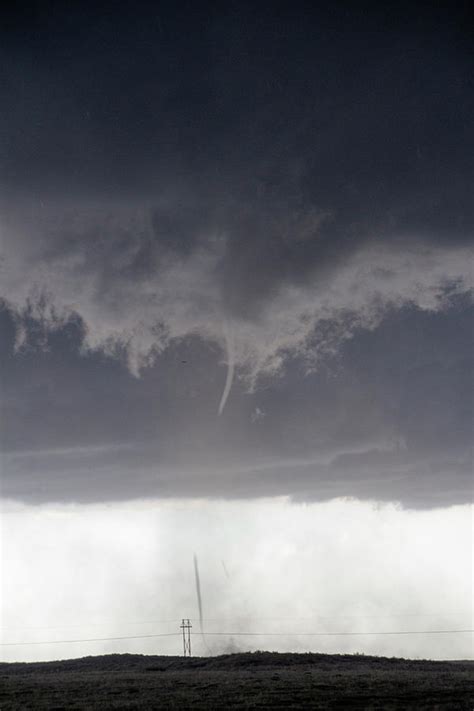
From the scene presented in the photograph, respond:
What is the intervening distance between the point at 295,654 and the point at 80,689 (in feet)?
102

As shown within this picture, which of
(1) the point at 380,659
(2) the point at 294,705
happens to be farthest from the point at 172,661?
(2) the point at 294,705

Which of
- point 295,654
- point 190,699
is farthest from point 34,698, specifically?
point 295,654

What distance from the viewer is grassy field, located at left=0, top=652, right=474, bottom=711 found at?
39.5 meters

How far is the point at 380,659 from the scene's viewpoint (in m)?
71.2

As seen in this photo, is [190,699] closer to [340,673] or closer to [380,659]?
[340,673]

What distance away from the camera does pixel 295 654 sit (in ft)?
236

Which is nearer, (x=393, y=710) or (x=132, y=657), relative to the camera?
(x=393, y=710)

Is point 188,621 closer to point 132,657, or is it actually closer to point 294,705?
point 132,657

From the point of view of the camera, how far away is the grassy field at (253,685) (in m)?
39.5

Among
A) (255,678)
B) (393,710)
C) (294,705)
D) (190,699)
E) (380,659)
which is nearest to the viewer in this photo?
(393,710)

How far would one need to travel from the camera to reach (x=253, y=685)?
4688 centimetres

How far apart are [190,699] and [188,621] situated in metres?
60.0

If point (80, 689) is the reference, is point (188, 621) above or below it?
below

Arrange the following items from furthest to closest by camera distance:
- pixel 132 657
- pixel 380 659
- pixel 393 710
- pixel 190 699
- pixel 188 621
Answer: pixel 188 621
pixel 132 657
pixel 380 659
pixel 190 699
pixel 393 710
